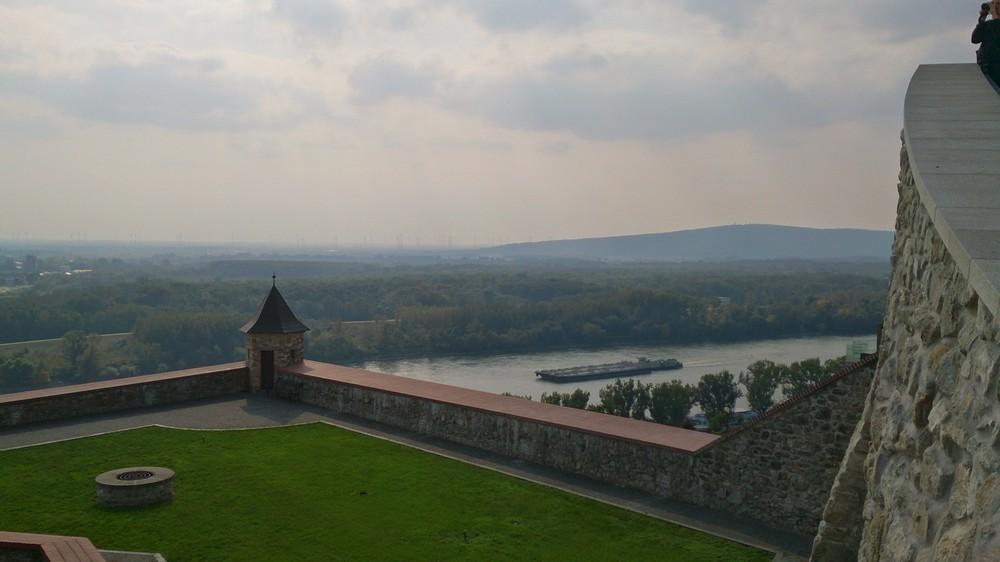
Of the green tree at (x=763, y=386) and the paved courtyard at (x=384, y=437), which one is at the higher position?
the paved courtyard at (x=384, y=437)

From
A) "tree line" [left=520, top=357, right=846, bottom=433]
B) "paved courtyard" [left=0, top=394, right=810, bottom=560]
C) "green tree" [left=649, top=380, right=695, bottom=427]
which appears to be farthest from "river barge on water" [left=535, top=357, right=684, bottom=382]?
"paved courtyard" [left=0, top=394, right=810, bottom=560]

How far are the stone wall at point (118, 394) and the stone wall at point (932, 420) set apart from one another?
11205 mm

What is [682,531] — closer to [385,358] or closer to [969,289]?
[969,289]

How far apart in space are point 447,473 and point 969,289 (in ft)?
23.5

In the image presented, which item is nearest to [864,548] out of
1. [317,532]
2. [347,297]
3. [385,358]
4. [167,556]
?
[317,532]

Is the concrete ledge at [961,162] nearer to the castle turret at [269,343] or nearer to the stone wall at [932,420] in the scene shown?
the stone wall at [932,420]

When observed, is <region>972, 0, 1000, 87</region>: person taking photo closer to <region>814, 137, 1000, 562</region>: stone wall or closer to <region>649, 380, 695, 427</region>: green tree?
<region>814, 137, 1000, 562</region>: stone wall

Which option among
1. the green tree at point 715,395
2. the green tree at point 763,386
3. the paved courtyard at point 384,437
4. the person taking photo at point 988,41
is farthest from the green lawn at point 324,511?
the green tree at point 763,386

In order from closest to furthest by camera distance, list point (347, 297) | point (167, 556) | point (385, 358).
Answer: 1. point (167, 556)
2. point (385, 358)
3. point (347, 297)

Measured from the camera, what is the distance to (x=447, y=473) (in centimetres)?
903

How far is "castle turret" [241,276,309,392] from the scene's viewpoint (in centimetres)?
1330

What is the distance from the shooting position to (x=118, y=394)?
39.4 feet

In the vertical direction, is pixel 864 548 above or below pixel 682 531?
above

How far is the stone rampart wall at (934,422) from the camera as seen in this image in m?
2.25
